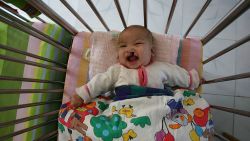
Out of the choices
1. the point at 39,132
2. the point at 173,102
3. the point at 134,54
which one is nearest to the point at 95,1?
the point at 134,54

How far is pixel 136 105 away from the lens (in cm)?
86

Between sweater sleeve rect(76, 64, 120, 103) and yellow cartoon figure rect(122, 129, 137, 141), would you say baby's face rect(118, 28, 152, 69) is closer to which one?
sweater sleeve rect(76, 64, 120, 103)

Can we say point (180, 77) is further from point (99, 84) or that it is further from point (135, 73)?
point (99, 84)

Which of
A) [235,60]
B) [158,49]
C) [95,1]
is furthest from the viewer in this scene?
Result: [95,1]

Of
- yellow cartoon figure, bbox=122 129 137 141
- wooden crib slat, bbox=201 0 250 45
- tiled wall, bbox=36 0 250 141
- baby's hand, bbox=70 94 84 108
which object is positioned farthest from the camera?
tiled wall, bbox=36 0 250 141

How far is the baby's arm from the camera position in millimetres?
940

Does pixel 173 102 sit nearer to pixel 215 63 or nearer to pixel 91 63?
pixel 91 63

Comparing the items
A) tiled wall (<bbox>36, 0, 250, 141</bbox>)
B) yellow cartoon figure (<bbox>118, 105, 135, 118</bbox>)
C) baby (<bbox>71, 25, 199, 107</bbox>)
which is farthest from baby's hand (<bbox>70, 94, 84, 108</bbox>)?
tiled wall (<bbox>36, 0, 250, 141</bbox>)

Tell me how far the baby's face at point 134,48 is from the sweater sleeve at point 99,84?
0.06 m

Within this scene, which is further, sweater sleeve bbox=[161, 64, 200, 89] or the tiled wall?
the tiled wall

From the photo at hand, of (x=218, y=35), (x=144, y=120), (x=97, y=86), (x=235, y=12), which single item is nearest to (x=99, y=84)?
(x=97, y=86)

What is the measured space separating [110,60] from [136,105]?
0.27 metres

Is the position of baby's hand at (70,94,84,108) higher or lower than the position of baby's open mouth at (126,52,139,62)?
lower

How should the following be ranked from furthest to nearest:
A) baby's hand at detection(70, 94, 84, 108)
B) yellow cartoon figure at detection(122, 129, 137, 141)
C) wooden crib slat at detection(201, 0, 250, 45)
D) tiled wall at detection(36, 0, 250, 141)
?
tiled wall at detection(36, 0, 250, 141) < baby's hand at detection(70, 94, 84, 108) < yellow cartoon figure at detection(122, 129, 137, 141) < wooden crib slat at detection(201, 0, 250, 45)
